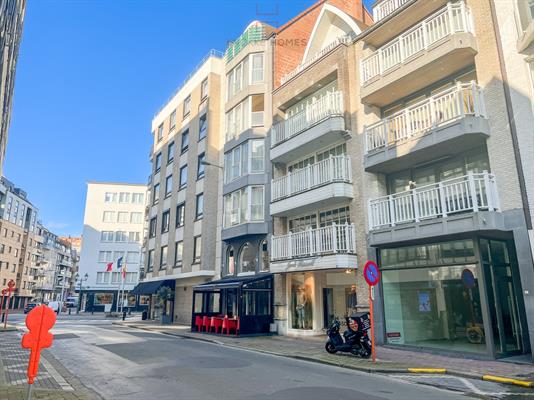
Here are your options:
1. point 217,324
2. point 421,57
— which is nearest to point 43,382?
point 217,324

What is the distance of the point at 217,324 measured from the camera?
2069 cm

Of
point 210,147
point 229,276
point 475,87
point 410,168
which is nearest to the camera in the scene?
point 475,87

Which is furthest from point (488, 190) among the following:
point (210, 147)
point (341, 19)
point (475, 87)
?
point (210, 147)

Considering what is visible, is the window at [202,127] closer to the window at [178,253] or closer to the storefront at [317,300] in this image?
the window at [178,253]

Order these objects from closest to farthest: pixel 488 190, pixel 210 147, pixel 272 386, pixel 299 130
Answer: pixel 272 386, pixel 488 190, pixel 299 130, pixel 210 147

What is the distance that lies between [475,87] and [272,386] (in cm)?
1062

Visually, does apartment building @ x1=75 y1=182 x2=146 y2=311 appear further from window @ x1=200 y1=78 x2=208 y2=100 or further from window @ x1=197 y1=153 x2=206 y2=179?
window @ x1=200 y1=78 x2=208 y2=100

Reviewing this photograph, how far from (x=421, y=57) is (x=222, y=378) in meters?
12.2

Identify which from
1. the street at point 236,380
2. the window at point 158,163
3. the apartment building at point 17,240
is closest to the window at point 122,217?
the apartment building at point 17,240

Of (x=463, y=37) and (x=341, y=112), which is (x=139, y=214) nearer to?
(x=341, y=112)

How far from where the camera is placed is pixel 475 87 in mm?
12406

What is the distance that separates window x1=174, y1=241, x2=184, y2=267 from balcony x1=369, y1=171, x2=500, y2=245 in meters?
19.6

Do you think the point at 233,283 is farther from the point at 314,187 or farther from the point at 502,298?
the point at 502,298

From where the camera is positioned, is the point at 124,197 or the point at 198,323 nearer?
the point at 198,323
